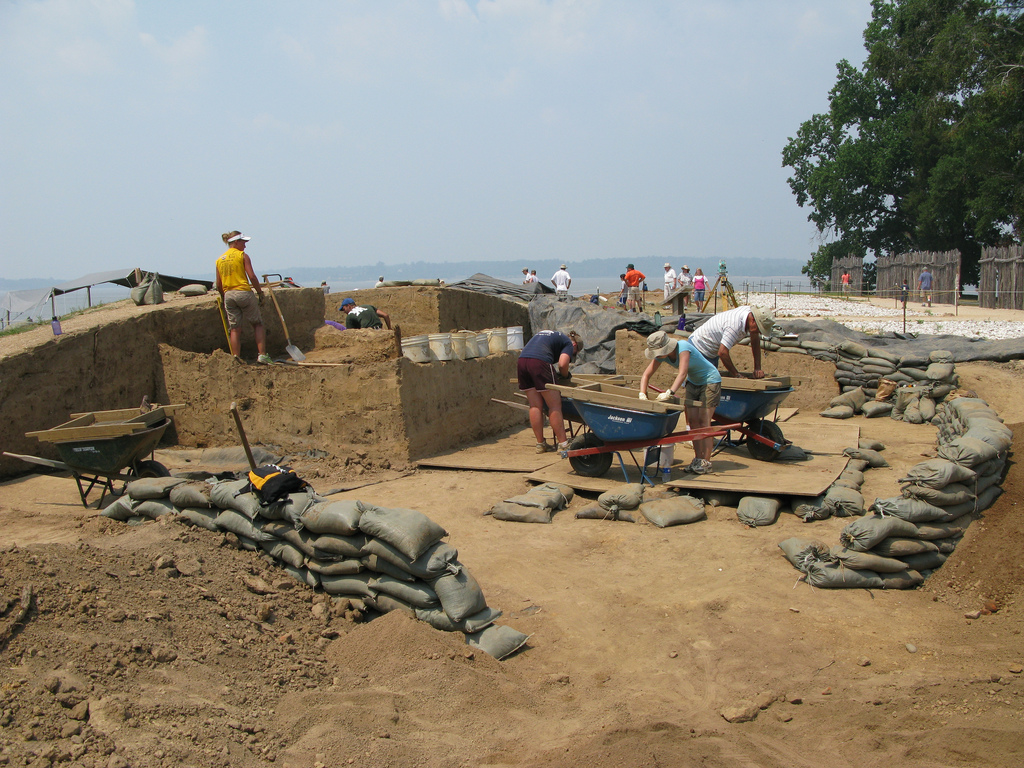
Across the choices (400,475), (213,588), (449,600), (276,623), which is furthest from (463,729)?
(400,475)

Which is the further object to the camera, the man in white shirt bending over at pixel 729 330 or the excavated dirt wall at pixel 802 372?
the excavated dirt wall at pixel 802 372

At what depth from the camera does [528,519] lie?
236 inches

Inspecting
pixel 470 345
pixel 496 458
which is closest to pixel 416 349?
pixel 470 345

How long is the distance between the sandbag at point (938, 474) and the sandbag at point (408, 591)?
3301 mm

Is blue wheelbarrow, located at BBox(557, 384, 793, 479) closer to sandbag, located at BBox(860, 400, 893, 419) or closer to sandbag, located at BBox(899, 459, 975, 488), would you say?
sandbag, located at BBox(899, 459, 975, 488)

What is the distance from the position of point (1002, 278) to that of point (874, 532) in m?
19.0

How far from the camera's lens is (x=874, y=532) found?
4676 mm

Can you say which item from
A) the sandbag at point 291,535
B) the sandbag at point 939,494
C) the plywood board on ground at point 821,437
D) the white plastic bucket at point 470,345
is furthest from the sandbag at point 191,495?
the plywood board on ground at point 821,437

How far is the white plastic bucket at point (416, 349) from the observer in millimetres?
7781

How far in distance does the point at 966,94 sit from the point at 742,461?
22774 mm

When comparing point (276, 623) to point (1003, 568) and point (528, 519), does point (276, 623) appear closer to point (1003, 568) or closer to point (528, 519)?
point (528, 519)

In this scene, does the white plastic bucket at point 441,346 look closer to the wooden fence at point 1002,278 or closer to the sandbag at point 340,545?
the sandbag at point 340,545

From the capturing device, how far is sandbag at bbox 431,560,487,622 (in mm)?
3994

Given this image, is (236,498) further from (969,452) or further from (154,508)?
(969,452)
